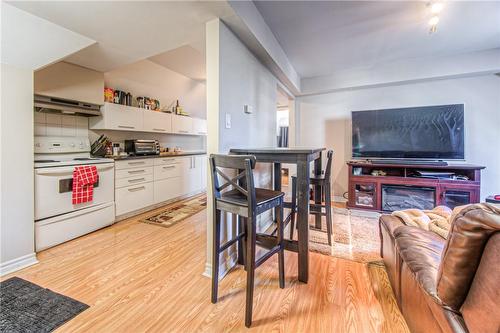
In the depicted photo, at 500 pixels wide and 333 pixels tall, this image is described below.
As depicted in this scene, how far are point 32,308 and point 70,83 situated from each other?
2388 millimetres

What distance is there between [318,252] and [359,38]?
261 centimetres

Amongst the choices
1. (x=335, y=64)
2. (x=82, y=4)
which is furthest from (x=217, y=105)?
(x=335, y=64)

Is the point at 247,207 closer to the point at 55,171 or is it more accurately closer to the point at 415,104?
the point at 55,171

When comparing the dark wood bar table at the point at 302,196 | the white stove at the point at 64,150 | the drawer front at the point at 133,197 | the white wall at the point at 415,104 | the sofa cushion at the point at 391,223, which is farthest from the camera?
the white wall at the point at 415,104

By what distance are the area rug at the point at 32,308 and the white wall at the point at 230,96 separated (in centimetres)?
91

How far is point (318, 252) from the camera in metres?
2.11

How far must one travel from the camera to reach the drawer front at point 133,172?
114 inches

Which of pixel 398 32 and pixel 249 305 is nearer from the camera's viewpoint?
pixel 249 305

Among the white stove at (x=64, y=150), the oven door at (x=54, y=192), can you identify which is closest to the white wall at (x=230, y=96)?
the oven door at (x=54, y=192)

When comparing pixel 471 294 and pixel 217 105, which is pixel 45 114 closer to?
pixel 217 105

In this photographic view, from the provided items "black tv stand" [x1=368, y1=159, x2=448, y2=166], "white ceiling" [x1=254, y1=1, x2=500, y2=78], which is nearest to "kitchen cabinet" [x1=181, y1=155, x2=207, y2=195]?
"white ceiling" [x1=254, y1=1, x2=500, y2=78]

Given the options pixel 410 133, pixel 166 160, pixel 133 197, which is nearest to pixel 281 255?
pixel 133 197

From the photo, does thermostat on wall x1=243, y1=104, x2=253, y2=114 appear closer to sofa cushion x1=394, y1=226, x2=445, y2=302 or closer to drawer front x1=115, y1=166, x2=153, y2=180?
sofa cushion x1=394, y1=226, x2=445, y2=302

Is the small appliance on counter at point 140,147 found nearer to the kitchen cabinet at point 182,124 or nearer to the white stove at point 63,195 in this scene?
the white stove at point 63,195
